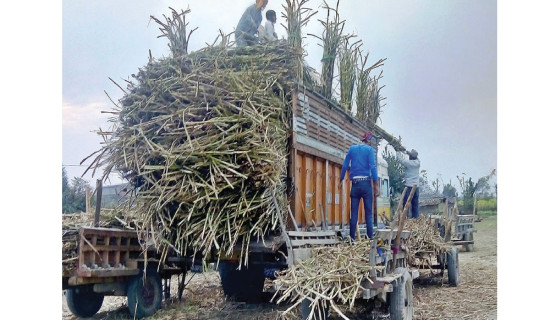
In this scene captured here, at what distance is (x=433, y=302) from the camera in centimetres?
598

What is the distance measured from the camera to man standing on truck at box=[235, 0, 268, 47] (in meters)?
5.63

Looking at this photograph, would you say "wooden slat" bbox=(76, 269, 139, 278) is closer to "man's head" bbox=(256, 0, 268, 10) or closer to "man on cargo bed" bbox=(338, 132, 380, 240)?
"man on cargo bed" bbox=(338, 132, 380, 240)

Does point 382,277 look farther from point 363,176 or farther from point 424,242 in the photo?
point 424,242

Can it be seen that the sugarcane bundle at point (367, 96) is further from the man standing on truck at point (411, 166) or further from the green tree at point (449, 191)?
the green tree at point (449, 191)

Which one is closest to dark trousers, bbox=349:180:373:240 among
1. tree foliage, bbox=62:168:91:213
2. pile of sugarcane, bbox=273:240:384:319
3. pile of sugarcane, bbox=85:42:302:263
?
pile of sugarcane, bbox=85:42:302:263

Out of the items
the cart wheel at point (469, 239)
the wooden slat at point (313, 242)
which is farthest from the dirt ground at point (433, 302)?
the wooden slat at point (313, 242)

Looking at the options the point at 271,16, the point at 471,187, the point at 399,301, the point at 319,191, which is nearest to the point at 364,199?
the point at 319,191

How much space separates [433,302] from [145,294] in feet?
10.7

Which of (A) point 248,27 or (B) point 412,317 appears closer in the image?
(B) point 412,317

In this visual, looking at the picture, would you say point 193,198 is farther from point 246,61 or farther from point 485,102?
point 485,102

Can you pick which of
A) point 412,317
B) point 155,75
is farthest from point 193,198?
point 412,317

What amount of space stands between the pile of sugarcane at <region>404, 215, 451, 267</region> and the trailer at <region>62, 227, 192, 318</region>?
112 inches
